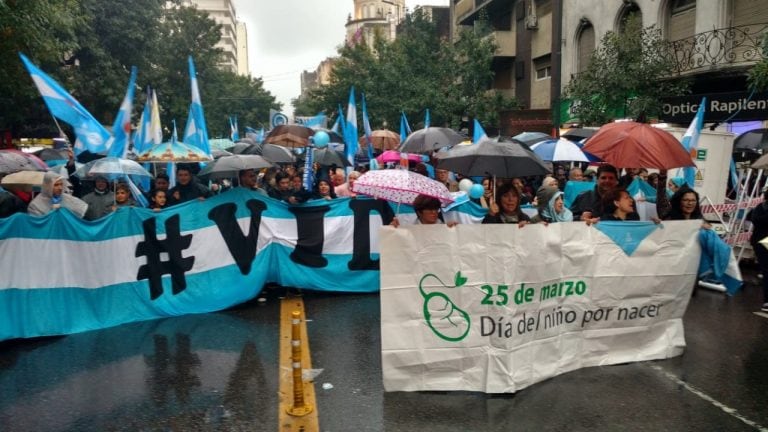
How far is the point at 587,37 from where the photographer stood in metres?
23.1

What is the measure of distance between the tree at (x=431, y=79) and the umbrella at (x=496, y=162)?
21.3 metres

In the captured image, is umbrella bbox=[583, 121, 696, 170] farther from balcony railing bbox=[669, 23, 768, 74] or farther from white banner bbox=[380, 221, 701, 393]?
balcony railing bbox=[669, 23, 768, 74]

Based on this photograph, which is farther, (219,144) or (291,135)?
(219,144)

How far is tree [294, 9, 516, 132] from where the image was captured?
27.4 meters

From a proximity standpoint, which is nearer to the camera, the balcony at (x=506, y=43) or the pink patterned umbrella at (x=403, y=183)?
the pink patterned umbrella at (x=403, y=183)

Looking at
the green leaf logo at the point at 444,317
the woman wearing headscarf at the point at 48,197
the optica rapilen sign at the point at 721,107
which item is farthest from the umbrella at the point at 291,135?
the optica rapilen sign at the point at 721,107

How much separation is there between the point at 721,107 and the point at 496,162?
9.17m

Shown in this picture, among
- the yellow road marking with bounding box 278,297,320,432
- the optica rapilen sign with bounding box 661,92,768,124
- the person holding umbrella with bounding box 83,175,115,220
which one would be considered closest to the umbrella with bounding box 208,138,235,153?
the person holding umbrella with bounding box 83,175,115,220

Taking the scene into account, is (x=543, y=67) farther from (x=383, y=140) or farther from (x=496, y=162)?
(x=496, y=162)

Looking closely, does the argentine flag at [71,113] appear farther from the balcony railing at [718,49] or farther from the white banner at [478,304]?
the balcony railing at [718,49]

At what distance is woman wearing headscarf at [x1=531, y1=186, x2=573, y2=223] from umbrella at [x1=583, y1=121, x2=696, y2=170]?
131 cm

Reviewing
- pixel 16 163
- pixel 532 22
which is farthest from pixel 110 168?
pixel 532 22

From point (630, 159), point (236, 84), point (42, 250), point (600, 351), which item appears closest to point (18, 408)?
point (42, 250)

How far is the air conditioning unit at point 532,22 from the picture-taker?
27.1 metres
